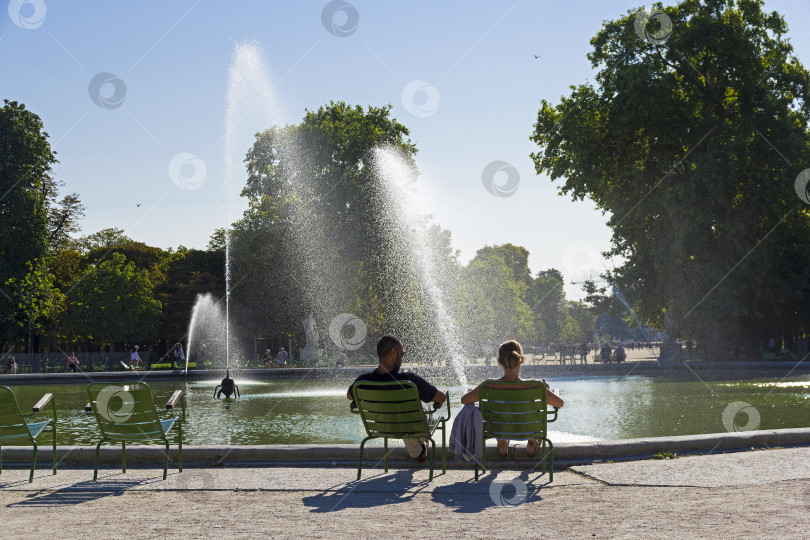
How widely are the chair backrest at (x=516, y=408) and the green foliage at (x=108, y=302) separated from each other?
→ 176 feet

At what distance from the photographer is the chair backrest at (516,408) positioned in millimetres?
7562

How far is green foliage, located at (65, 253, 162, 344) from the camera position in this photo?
2228 inches

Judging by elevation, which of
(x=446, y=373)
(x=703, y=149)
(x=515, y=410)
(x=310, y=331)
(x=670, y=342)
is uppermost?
(x=703, y=149)

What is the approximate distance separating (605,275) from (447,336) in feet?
34.2

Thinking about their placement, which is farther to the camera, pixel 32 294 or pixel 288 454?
pixel 32 294

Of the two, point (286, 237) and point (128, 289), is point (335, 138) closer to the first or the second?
point (286, 237)

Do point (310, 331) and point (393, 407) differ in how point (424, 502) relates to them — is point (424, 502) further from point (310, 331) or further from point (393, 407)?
point (310, 331)

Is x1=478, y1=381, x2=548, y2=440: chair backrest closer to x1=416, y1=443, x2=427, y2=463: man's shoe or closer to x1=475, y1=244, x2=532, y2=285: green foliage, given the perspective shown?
x1=416, y1=443, x2=427, y2=463: man's shoe

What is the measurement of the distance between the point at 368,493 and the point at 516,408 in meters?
1.66

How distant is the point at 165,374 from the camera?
112 ft

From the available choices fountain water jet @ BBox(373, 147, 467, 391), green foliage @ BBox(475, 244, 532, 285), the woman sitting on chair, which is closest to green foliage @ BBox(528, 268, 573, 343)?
green foliage @ BBox(475, 244, 532, 285)

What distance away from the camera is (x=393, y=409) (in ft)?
25.0

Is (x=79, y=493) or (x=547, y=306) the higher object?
(x=547, y=306)

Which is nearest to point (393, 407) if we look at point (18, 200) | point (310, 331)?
point (310, 331)
